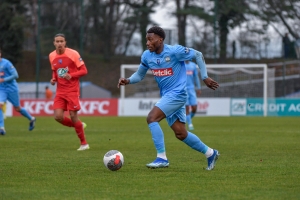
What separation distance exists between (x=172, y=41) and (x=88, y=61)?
5351mm

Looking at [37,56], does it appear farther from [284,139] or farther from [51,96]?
[284,139]

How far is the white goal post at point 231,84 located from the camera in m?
34.3

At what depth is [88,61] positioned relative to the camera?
123ft

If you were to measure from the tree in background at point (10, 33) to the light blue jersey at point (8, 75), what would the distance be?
20764mm

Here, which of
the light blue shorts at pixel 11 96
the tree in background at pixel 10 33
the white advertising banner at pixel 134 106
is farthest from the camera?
the tree in background at pixel 10 33

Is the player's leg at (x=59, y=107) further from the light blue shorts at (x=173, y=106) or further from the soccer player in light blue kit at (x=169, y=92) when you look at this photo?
the light blue shorts at (x=173, y=106)

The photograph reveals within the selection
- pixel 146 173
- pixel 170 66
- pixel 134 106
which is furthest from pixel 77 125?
pixel 134 106

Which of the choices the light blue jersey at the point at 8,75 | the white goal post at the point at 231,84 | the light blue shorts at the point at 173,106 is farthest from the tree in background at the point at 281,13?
the light blue shorts at the point at 173,106

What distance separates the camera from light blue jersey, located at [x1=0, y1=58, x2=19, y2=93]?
17.1 m

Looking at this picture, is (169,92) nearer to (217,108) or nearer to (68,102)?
(68,102)

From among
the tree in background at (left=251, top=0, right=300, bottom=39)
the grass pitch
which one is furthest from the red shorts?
the tree in background at (left=251, top=0, right=300, bottom=39)

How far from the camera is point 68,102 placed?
1311 cm

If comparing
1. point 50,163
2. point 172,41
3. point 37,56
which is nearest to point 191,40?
point 172,41

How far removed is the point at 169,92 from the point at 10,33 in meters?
31.0
